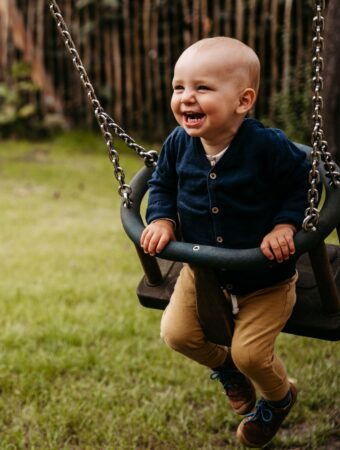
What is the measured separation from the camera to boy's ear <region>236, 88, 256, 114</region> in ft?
7.23

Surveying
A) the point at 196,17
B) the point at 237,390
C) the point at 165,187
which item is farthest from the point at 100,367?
the point at 196,17

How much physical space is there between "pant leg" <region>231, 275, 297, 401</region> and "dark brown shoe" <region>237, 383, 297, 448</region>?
11 cm

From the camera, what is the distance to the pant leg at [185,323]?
2.45 m

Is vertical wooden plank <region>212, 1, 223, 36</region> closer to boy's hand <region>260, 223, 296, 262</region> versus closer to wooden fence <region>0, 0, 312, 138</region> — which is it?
wooden fence <region>0, 0, 312, 138</region>

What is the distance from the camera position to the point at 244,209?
2.27 metres

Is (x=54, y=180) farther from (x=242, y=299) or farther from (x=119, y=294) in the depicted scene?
(x=242, y=299)

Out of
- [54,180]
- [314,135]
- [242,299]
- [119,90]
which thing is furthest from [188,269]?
[119,90]

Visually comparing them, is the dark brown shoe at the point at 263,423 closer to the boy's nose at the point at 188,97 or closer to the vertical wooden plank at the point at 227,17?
the boy's nose at the point at 188,97

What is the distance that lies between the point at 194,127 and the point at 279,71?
5745mm

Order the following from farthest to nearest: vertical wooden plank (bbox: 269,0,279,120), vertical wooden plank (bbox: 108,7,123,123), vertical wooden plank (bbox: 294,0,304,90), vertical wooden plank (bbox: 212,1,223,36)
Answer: vertical wooden plank (bbox: 108,7,123,123) → vertical wooden plank (bbox: 212,1,223,36) → vertical wooden plank (bbox: 269,0,279,120) → vertical wooden plank (bbox: 294,0,304,90)

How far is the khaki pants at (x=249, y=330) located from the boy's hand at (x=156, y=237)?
9.5 inches

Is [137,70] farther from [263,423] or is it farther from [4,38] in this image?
[263,423]

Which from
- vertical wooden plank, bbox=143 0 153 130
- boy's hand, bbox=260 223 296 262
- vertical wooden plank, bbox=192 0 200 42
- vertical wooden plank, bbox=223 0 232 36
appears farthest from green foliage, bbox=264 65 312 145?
boy's hand, bbox=260 223 296 262

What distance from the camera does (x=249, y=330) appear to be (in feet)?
7.63
